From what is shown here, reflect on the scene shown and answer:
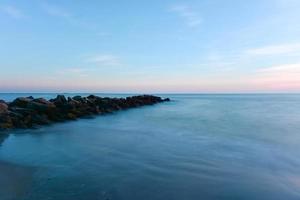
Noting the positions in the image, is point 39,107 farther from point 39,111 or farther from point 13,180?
point 13,180

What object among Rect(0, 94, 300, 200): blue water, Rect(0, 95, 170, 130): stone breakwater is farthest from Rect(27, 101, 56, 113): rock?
Rect(0, 94, 300, 200): blue water

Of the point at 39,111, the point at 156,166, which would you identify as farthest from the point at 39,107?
the point at 156,166

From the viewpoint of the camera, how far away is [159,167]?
8.66m

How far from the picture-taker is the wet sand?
6.19 meters

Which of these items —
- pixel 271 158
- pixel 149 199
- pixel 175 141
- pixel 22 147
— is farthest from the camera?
pixel 175 141

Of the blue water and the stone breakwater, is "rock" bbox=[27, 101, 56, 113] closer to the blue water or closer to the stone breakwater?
the stone breakwater

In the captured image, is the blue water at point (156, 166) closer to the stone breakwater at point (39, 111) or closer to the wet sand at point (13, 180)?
the wet sand at point (13, 180)

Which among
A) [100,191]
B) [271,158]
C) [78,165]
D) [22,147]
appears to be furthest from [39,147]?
[271,158]

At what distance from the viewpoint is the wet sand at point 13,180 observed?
20.3 feet

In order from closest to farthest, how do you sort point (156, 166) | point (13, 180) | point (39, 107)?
1. point (13, 180)
2. point (156, 166)
3. point (39, 107)

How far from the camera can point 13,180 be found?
7215mm

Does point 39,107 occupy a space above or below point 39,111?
above

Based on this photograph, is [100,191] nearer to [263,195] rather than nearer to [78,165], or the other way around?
[78,165]

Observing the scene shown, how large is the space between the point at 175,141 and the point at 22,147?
584 centimetres
